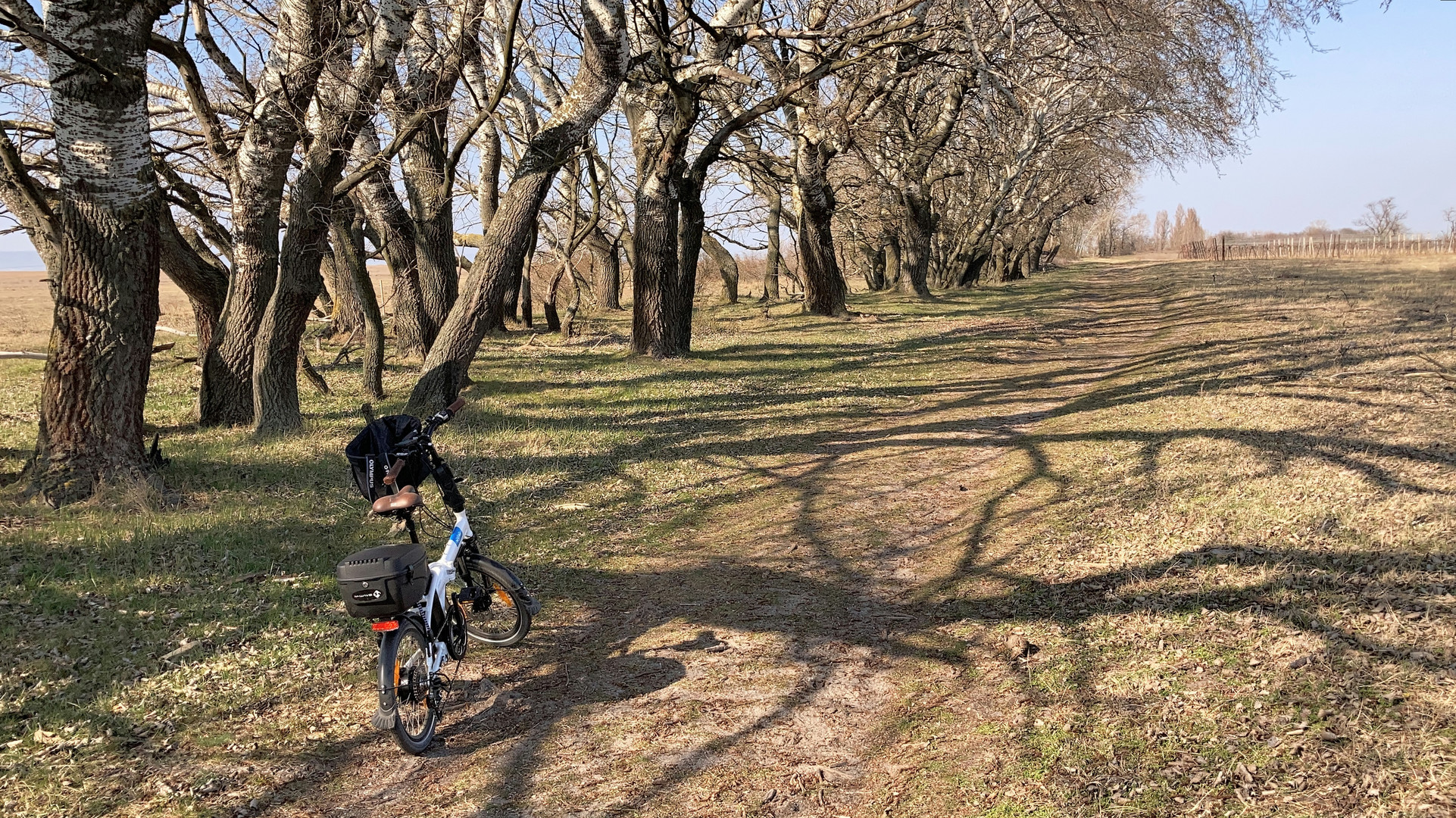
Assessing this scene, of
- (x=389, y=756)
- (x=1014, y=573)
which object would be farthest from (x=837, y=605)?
(x=389, y=756)

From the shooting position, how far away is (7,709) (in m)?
4.57

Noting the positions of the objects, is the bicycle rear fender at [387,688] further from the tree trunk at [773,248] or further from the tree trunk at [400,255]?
the tree trunk at [773,248]

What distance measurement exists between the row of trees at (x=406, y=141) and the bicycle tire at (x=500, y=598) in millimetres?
4386

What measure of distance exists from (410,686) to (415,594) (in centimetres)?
44

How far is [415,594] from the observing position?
14.5 ft

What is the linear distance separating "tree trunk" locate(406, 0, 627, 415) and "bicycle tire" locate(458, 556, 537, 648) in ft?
20.7

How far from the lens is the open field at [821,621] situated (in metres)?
3.94

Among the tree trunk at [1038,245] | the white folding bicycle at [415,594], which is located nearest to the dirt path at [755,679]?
Answer: the white folding bicycle at [415,594]

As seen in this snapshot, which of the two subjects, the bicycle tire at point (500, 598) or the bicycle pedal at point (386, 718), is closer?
the bicycle pedal at point (386, 718)

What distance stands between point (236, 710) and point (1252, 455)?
7675mm

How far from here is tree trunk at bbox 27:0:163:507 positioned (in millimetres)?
7410

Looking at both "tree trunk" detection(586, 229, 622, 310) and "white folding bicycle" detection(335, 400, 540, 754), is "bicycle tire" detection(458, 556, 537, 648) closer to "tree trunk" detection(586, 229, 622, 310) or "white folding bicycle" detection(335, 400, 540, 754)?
"white folding bicycle" detection(335, 400, 540, 754)

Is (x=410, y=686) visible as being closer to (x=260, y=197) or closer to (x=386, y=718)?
(x=386, y=718)

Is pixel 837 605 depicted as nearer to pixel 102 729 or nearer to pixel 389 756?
pixel 389 756
